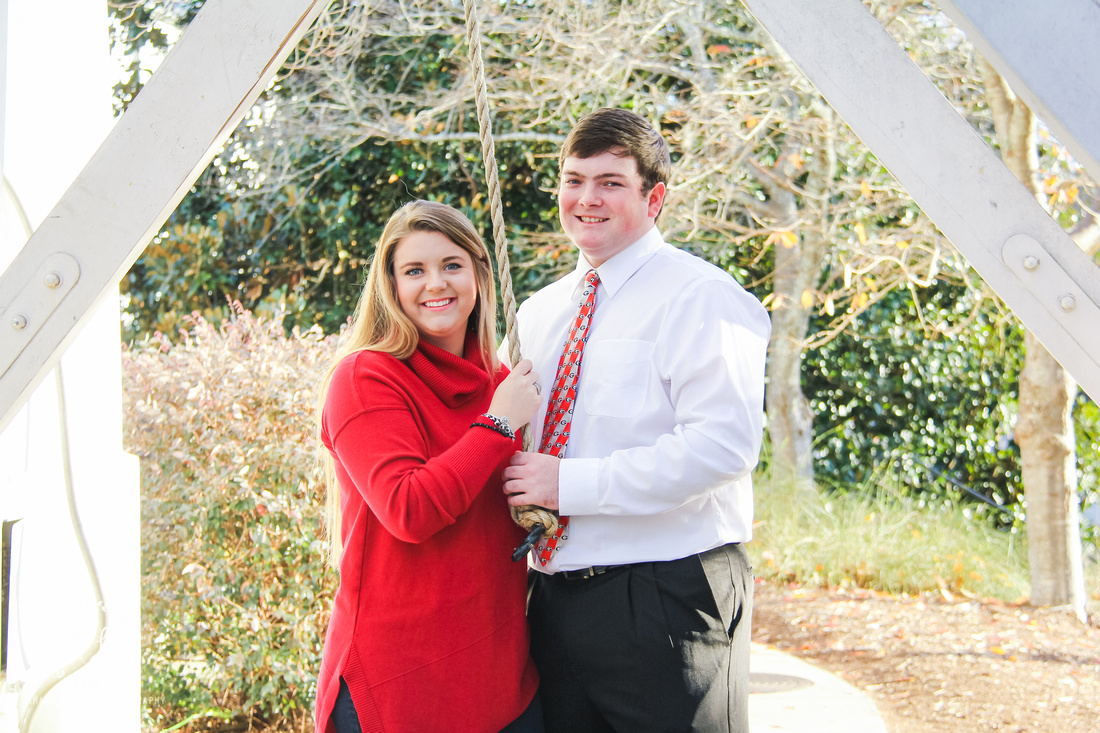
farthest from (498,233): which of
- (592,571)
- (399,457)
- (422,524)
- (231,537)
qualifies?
(231,537)

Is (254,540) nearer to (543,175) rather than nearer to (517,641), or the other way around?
(517,641)

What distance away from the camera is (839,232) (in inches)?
248

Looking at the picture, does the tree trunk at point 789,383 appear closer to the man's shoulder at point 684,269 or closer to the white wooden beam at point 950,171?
the man's shoulder at point 684,269

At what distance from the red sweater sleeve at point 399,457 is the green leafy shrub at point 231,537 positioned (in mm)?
2003

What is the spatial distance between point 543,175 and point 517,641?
223 inches

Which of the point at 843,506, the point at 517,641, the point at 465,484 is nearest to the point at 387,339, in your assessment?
the point at 465,484

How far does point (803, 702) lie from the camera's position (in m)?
4.04

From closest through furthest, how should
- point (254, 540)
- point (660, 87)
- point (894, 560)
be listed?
point (254, 540)
point (894, 560)
point (660, 87)

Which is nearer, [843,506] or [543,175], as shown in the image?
→ [843,506]

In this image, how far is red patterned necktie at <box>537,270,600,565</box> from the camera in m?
1.97

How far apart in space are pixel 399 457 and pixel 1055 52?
121 cm

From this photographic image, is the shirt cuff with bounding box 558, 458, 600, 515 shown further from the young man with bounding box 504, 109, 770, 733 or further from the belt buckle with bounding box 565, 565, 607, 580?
the belt buckle with bounding box 565, 565, 607, 580

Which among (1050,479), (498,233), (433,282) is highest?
(1050,479)

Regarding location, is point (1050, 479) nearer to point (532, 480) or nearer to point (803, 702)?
point (803, 702)
